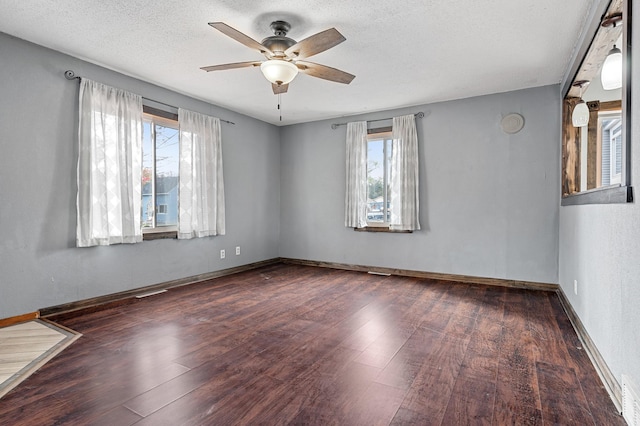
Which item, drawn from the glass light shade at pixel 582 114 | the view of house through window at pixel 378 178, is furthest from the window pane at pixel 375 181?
the glass light shade at pixel 582 114

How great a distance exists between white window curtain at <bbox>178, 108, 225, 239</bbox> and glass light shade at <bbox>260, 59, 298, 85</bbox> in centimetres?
212

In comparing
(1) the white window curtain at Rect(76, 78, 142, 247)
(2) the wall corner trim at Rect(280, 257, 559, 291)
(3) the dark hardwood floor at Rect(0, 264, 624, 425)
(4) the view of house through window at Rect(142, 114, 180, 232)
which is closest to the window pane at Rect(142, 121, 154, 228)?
(4) the view of house through window at Rect(142, 114, 180, 232)

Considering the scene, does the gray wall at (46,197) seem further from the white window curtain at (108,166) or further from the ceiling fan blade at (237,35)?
the ceiling fan blade at (237,35)

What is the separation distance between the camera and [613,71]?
89.2 inches

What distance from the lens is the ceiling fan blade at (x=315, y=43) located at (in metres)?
2.40

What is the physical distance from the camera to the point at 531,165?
4.34 metres

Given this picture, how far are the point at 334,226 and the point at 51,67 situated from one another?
4.22 m

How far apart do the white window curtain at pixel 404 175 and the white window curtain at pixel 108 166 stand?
3472 millimetres

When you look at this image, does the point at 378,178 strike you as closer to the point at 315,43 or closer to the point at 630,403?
A: the point at 315,43

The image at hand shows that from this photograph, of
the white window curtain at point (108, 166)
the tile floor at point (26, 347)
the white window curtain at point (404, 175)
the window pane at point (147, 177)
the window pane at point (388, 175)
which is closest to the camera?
the tile floor at point (26, 347)

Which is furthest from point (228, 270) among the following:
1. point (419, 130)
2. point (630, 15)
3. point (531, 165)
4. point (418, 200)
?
point (630, 15)

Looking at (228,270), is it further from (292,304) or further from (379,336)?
(379,336)

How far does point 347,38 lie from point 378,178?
8.98 feet

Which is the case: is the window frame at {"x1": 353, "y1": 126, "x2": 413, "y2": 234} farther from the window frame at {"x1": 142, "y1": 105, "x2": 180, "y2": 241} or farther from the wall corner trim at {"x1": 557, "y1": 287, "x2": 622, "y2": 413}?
the window frame at {"x1": 142, "y1": 105, "x2": 180, "y2": 241}
